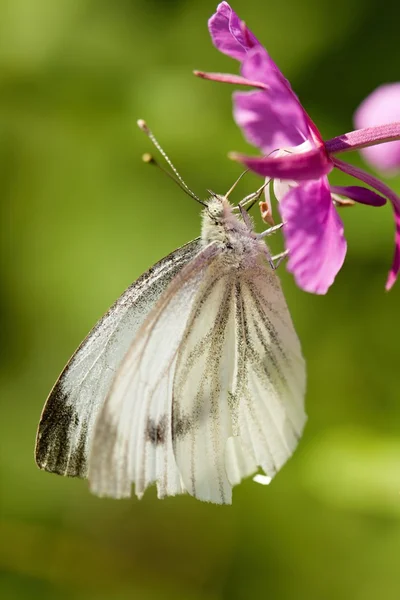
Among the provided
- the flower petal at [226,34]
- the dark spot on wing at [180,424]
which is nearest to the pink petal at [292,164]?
the flower petal at [226,34]

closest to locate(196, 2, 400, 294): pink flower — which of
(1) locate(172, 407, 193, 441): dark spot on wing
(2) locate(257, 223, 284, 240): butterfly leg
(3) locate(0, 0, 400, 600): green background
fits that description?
(2) locate(257, 223, 284, 240): butterfly leg

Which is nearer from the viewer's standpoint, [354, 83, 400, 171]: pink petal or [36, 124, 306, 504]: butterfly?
[36, 124, 306, 504]: butterfly

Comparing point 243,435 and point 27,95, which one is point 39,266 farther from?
point 243,435

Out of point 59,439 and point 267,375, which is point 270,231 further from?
point 59,439

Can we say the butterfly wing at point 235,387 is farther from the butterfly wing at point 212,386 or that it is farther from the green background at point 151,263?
the green background at point 151,263

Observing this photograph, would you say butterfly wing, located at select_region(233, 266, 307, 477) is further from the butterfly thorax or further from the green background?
the green background

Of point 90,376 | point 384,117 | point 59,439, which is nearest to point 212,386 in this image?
point 90,376

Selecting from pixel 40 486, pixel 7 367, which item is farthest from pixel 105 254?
pixel 40 486
